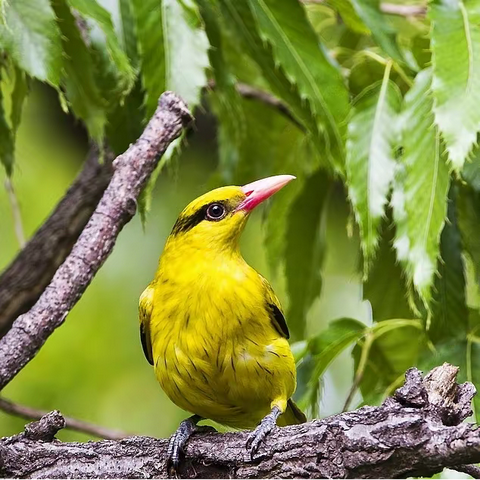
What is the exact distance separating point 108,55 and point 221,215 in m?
0.75

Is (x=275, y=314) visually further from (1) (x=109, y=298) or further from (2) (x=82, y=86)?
(1) (x=109, y=298)

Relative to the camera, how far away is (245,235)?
250 inches

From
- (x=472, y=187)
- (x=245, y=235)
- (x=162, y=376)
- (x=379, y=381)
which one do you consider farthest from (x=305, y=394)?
(x=245, y=235)

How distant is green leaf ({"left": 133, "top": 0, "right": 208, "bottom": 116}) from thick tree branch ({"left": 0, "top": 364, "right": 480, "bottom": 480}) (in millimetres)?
1216

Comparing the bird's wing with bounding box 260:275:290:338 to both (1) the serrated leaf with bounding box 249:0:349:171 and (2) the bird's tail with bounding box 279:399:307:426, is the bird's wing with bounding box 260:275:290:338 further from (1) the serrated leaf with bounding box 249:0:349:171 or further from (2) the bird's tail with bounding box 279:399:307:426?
(1) the serrated leaf with bounding box 249:0:349:171

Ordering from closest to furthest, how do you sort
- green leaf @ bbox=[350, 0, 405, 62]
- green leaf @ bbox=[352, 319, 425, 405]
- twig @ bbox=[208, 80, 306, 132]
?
green leaf @ bbox=[350, 0, 405, 62], green leaf @ bbox=[352, 319, 425, 405], twig @ bbox=[208, 80, 306, 132]

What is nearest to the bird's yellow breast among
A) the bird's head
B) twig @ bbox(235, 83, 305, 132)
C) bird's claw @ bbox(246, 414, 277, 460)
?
the bird's head

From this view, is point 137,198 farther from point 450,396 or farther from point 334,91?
point 450,396

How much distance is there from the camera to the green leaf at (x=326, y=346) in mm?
3535

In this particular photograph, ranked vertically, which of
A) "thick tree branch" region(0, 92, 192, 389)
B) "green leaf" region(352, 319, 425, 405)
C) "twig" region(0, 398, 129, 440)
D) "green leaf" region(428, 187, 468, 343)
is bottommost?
"green leaf" region(352, 319, 425, 405)

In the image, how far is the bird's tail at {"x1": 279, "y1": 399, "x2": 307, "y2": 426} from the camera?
373 cm

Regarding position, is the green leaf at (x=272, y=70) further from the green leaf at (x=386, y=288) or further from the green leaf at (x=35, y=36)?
the green leaf at (x=35, y=36)

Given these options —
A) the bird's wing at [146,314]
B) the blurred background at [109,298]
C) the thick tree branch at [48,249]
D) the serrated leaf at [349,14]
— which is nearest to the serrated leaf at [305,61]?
the serrated leaf at [349,14]

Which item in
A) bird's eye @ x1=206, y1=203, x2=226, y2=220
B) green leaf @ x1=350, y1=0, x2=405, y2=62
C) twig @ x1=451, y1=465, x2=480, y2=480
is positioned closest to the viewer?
twig @ x1=451, y1=465, x2=480, y2=480
